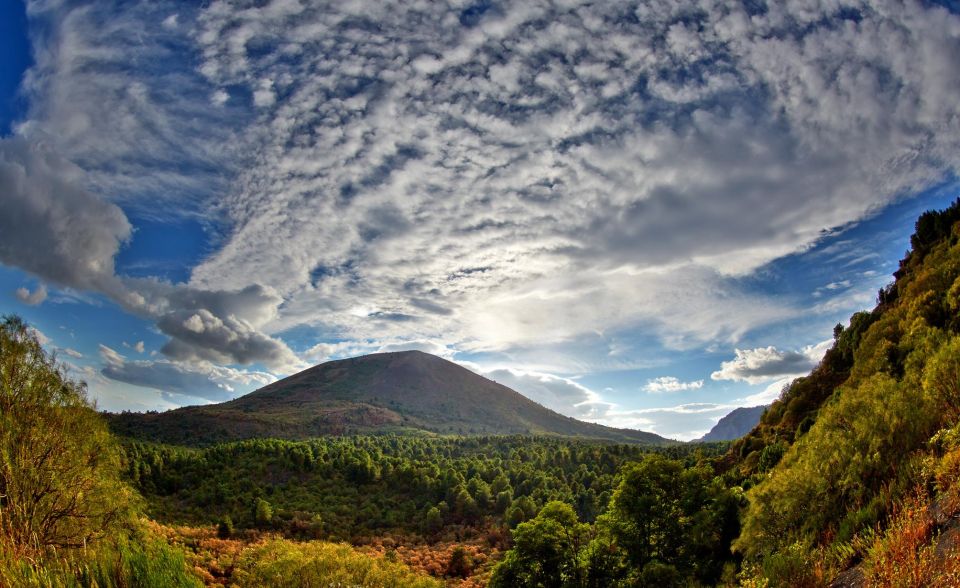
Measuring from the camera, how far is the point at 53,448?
2745cm

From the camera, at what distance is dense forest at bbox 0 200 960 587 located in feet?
30.5

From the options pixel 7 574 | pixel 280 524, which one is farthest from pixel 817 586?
pixel 280 524

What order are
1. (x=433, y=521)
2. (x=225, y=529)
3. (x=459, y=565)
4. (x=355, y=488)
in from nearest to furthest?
(x=459, y=565), (x=225, y=529), (x=433, y=521), (x=355, y=488)

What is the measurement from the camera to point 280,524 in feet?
325

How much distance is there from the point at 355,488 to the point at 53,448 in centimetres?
10406

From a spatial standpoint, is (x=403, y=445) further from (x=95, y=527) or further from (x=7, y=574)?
→ (x=7, y=574)

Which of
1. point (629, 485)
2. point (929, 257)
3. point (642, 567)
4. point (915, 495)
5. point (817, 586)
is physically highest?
point (929, 257)

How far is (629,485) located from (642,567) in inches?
259

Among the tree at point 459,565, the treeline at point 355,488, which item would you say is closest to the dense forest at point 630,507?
the tree at point 459,565

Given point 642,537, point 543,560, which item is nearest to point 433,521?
→ point 543,560

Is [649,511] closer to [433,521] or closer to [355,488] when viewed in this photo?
[433,521]

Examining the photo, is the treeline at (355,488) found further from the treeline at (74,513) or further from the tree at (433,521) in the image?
the treeline at (74,513)

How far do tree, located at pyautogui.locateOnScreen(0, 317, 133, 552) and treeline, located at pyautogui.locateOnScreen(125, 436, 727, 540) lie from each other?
240 feet

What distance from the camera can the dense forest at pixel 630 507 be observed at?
9.30 metres
